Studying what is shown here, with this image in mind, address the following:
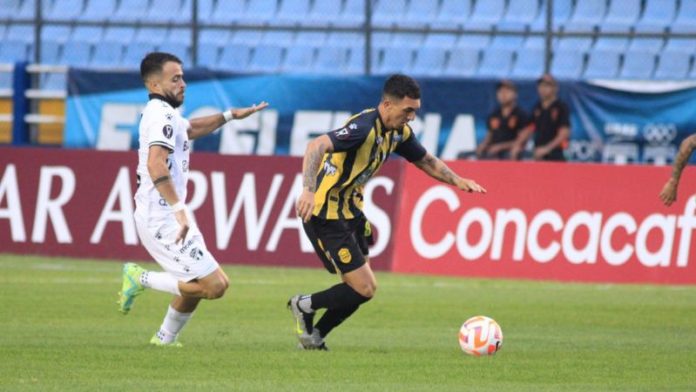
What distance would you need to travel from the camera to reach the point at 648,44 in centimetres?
2297

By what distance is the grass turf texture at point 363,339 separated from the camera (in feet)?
31.6

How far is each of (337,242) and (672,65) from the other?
12864 mm

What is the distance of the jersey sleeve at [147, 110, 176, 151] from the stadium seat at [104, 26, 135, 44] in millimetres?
15187

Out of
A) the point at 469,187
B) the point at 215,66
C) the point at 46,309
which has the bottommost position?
the point at 46,309

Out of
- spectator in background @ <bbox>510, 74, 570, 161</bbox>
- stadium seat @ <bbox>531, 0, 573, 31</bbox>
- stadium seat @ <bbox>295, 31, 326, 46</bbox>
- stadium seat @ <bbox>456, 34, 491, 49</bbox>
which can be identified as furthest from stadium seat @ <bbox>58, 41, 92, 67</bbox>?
spectator in background @ <bbox>510, 74, 570, 161</bbox>

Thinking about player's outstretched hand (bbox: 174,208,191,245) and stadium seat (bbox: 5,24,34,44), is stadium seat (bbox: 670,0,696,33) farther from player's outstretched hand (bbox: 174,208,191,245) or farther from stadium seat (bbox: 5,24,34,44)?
player's outstretched hand (bbox: 174,208,191,245)

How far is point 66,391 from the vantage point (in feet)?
29.2

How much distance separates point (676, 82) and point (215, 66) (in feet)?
25.0

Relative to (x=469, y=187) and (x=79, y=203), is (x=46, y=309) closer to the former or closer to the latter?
(x=469, y=187)

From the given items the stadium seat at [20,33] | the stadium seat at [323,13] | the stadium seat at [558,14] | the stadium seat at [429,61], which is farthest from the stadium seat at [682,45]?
the stadium seat at [20,33]

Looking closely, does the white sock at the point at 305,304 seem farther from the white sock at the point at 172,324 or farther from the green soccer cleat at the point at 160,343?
the green soccer cleat at the point at 160,343

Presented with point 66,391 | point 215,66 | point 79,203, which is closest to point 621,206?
point 79,203

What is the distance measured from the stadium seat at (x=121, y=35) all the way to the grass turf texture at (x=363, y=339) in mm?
7581

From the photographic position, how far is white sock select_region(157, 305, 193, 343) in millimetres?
11195
